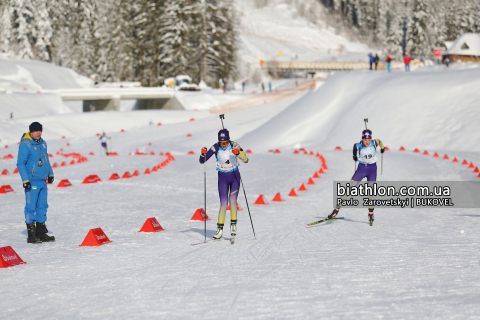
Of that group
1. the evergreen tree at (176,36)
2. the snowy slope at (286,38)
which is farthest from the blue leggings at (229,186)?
the snowy slope at (286,38)

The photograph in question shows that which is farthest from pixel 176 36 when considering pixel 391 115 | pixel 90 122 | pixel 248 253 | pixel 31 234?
pixel 248 253

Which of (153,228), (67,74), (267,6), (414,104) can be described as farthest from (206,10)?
(267,6)

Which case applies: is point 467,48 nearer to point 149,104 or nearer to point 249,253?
point 149,104

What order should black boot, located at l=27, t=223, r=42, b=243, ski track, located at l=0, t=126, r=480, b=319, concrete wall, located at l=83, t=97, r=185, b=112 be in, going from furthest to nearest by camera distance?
1. concrete wall, located at l=83, t=97, r=185, b=112
2. black boot, located at l=27, t=223, r=42, b=243
3. ski track, located at l=0, t=126, r=480, b=319

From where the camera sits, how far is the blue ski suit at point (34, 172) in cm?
922

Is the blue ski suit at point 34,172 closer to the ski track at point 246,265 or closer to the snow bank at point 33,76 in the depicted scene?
the ski track at point 246,265

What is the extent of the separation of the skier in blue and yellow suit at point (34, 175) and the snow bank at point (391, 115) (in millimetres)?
22415

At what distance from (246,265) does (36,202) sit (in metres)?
4.09

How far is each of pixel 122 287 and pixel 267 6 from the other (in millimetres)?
176323

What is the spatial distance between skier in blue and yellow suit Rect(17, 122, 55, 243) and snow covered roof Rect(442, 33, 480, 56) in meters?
73.7

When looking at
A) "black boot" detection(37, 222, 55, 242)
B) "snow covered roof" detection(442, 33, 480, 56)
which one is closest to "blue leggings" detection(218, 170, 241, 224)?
"black boot" detection(37, 222, 55, 242)

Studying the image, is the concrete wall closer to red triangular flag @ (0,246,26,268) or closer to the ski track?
the ski track

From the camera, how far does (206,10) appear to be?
70.4 meters

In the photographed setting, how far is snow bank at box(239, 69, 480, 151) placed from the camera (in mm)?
29000
